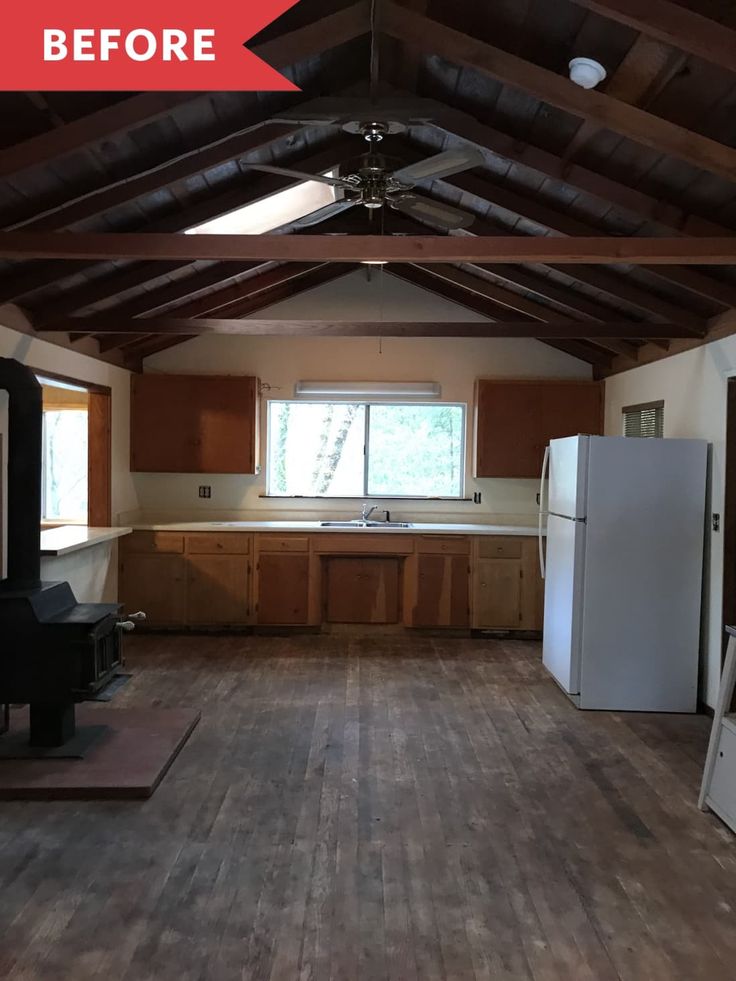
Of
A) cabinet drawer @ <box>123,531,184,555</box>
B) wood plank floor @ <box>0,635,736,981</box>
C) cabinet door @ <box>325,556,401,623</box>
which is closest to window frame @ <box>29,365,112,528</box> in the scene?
cabinet drawer @ <box>123,531,184,555</box>

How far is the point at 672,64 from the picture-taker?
8.53ft

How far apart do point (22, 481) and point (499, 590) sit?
372 cm

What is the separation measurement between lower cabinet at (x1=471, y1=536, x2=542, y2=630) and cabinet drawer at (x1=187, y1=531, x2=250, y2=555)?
6.11 ft

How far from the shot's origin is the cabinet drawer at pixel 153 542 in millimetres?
5836

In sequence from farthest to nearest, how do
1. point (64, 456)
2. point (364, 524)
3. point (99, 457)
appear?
point (64, 456), point (364, 524), point (99, 457)

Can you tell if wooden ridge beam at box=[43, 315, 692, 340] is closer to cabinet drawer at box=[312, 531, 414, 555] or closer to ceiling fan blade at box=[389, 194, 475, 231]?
cabinet drawer at box=[312, 531, 414, 555]

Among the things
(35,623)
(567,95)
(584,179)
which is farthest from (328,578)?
(567,95)

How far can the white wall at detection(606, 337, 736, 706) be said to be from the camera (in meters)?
4.19

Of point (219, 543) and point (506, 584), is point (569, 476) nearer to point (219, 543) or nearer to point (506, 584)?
point (506, 584)

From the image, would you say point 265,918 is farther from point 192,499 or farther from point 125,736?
point 192,499

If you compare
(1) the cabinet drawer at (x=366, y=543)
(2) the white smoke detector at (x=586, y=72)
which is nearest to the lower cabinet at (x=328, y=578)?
(1) the cabinet drawer at (x=366, y=543)

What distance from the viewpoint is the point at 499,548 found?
5.82 meters

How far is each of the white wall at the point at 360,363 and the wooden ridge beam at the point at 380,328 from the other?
1096mm

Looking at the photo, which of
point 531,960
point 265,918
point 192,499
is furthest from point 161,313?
point 531,960
